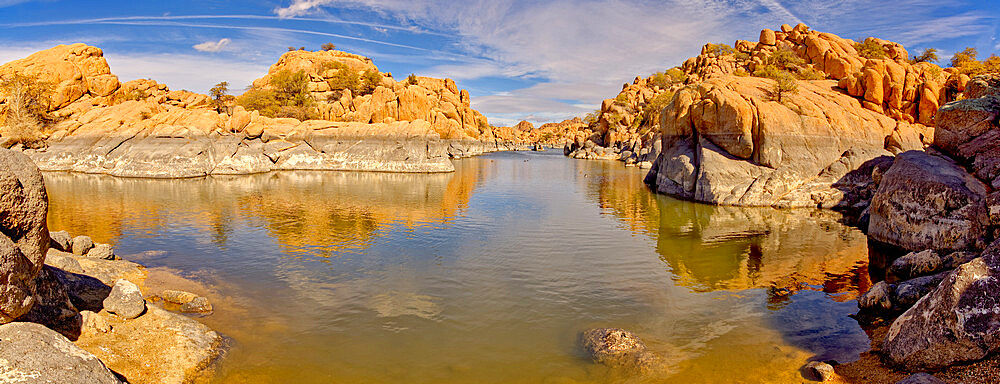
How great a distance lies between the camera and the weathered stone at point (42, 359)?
5254mm

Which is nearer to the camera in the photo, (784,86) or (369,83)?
(784,86)

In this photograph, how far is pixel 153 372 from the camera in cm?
724

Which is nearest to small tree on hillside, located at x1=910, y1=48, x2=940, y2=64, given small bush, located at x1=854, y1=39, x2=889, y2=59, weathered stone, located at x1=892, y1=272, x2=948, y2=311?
small bush, located at x1=854, y1=39, x2=889, y2=59

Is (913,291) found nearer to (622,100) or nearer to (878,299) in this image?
(878,299)

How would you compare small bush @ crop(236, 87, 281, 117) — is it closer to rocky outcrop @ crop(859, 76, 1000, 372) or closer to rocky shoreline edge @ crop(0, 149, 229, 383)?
rocky shoreline edge @ crop(0, 149, 229, 383)

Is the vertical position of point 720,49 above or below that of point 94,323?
above

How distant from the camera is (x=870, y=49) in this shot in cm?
5841

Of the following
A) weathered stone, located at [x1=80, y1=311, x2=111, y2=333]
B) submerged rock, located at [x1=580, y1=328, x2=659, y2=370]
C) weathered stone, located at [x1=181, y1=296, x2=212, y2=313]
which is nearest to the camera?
weathered stone, located at [x1=80, y1=311, x2=111, y2=333]

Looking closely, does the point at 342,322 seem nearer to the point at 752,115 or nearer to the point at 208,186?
the point at 752,115

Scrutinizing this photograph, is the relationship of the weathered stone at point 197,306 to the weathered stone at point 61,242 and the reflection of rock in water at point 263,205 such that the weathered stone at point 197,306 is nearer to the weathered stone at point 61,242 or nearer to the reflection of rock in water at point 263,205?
the weathered stone at point 61,242

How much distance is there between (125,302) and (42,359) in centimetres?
346

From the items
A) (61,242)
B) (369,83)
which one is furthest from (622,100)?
(61,242)

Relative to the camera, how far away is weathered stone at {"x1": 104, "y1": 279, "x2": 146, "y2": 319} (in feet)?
27.9

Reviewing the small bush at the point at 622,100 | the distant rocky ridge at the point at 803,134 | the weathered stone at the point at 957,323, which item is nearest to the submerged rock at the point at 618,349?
the weathered stone at the point at 957,323
